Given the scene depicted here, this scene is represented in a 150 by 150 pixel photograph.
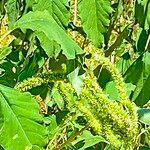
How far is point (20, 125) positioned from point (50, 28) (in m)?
0.23

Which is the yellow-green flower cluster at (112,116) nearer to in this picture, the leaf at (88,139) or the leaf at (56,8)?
the leaf at (56,8)

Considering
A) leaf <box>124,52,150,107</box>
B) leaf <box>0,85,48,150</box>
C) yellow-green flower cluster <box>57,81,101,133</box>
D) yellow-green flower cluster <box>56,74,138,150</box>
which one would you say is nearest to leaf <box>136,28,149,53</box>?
leaf <box>124,52,150,107</box>

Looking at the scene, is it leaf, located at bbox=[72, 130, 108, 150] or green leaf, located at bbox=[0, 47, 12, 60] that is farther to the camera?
leaf, located at bbox=[72, 130, 108, 150]

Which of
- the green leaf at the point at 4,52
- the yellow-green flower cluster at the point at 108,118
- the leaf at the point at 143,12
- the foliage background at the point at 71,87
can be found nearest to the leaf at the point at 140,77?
the foliage background at the point at 71,87

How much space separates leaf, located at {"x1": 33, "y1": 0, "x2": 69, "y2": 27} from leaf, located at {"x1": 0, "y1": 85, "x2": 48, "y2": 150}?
0.21m

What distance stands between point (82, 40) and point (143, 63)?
239 mm

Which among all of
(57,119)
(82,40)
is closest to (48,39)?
(57,119)

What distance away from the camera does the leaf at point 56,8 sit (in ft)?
4.26

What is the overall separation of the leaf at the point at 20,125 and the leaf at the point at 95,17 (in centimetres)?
20

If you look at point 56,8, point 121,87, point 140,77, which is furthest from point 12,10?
point 140,77

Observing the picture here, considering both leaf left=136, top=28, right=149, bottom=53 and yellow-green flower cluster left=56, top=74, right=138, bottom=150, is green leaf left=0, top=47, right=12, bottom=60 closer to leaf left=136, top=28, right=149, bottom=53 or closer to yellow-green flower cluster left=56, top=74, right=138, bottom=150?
yellow-green flower cluster left=56, top=74, right=138, bottom=150

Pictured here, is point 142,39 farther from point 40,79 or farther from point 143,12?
point 40,79

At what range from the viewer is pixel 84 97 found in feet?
4.33

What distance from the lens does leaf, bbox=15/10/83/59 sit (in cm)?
125
